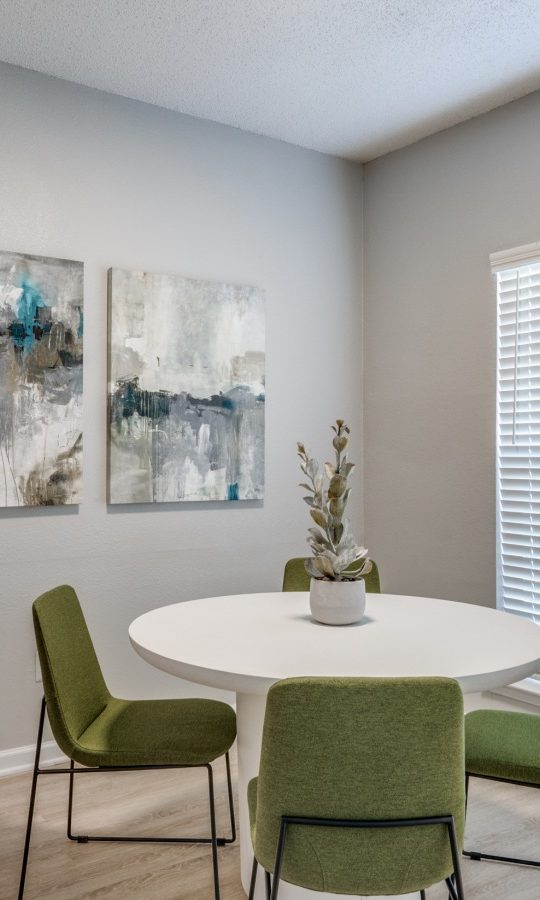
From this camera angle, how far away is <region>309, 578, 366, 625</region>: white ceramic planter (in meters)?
2.33

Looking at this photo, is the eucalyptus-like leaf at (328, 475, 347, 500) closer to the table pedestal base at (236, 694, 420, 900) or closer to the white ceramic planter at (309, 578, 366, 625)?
the white ceramic planter at (309, 578, 366, 625)

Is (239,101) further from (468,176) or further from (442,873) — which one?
(442,873)

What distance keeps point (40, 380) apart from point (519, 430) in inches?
82.3

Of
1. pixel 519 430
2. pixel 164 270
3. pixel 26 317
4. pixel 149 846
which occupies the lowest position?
pixel 149 846

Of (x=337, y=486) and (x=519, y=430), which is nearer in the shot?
(x=337, y=486)

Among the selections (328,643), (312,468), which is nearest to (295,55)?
(312,468)

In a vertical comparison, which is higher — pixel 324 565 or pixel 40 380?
pixel 40 380

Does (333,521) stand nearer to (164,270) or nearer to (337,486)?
(337,486)

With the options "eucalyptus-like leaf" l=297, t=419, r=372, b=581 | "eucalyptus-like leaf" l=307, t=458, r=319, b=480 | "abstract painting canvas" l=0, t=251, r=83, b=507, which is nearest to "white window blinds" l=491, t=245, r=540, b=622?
"eucalyptus-like leaf" l=297, t=419, r=372, b=581

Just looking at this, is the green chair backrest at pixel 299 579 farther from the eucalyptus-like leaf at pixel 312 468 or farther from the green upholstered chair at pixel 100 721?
the eucalyptus-like leaf at pixel 312 468

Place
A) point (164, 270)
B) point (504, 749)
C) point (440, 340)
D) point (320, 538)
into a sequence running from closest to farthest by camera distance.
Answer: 1. point (504, 749)
2. point (320, 538)
3. point (164, 270)
4. point (440, 340)

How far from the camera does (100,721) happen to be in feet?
7.75

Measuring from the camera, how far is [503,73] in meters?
3.24

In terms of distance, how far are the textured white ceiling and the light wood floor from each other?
2.86 meters
